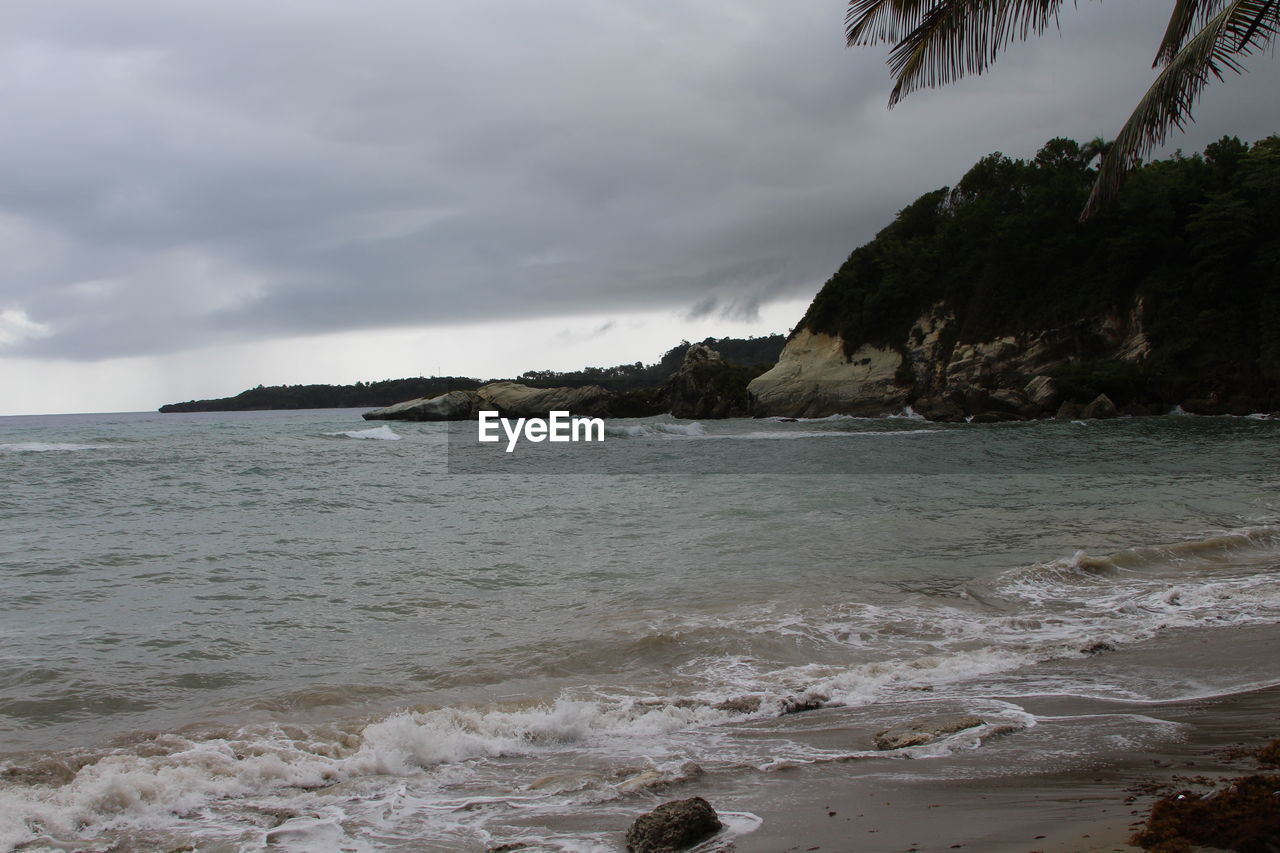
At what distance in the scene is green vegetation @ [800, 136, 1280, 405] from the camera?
4097cm

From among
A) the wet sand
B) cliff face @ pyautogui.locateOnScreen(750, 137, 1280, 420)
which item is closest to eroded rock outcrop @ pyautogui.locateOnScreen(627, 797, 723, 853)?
the wet sand

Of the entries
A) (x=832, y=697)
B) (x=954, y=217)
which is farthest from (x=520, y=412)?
(x=832, y=697)

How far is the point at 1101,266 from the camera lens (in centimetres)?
4831

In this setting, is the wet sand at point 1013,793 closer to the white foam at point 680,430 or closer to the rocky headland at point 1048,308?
the rocky headland at point 1048,308

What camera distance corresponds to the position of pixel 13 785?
4.31 meters

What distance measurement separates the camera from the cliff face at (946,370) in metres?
43.0

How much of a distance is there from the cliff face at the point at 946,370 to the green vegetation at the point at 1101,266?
2.27 ft

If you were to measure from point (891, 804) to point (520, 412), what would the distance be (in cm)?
7403

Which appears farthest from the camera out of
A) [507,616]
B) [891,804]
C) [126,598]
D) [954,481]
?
[954,481]

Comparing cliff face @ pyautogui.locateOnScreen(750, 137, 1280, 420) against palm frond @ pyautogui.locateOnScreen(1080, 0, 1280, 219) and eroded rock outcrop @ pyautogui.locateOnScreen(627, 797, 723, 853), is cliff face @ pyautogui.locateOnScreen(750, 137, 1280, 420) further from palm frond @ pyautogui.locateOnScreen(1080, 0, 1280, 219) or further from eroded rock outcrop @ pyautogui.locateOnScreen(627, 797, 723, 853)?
eroded rock outcrop @ pyautogui.locateOnScreen(627, 797, 723, 853)

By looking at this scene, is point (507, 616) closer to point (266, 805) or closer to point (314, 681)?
point (314, 681)

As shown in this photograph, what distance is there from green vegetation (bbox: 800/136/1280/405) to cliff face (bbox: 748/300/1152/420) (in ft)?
2.27

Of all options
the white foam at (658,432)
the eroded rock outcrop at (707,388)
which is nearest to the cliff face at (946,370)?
the eroded rock outcrop at (707,388)

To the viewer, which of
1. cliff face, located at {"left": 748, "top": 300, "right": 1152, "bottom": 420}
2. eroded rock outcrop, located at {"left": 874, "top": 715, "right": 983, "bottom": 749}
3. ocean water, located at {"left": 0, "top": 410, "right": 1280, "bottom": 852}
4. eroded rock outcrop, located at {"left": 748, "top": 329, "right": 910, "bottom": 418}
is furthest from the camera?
eroded rock outcrop, located at {"left": 748, "top": 329, "right": 910, "bottom": 418}
